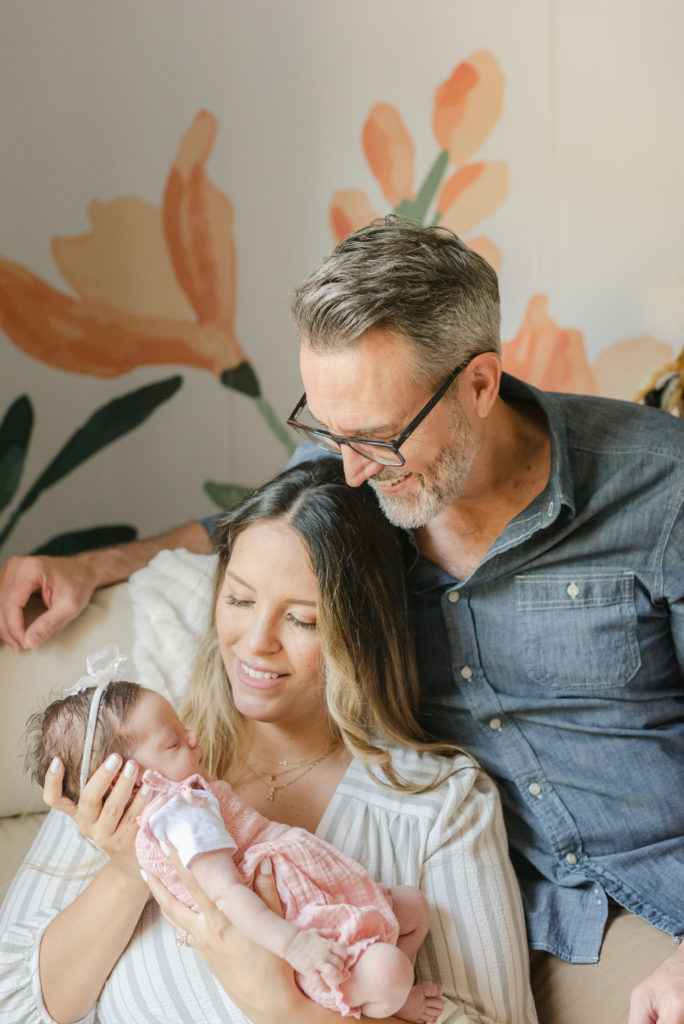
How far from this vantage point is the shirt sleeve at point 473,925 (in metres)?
1.55

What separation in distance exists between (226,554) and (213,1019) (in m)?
0.74

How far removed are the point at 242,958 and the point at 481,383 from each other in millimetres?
935

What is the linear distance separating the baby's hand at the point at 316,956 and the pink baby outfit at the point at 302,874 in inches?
0.8

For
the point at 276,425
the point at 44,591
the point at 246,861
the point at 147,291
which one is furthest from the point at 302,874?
the point at 147,291

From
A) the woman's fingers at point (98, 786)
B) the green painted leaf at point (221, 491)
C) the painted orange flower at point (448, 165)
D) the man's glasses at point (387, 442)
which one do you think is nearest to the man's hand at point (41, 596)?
the woman's fingers at point (98, 786)

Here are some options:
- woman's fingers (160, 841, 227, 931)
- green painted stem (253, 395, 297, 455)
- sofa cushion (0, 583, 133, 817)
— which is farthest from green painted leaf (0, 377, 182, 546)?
woman's fingers (160, 841, 227, 931)

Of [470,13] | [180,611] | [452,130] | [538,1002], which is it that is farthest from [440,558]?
[470,13]

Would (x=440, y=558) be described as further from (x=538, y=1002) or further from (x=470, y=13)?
(x=470, y=13)

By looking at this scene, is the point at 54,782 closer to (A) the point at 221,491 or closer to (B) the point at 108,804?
(B) the point at 108,804

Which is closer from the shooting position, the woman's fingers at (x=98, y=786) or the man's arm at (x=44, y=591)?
the woman's fingers at (x=98, y=786)

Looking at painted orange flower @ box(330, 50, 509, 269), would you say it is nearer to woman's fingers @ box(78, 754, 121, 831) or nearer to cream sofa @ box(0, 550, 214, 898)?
cream sofa @ box(0, 550, 214, 898)

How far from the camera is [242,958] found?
136cm

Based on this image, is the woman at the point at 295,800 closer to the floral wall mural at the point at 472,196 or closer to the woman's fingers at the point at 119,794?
the woman's fingers at the point at 119,794

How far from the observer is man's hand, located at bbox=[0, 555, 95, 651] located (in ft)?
6.06
